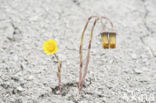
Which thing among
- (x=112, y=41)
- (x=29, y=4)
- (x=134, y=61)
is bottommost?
(x=134, y=61)

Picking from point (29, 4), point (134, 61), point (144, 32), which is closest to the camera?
point (134, 61)

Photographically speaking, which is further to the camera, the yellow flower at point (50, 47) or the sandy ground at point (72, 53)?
the sandy ground at point (72, 53)

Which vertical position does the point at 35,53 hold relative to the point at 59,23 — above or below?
below

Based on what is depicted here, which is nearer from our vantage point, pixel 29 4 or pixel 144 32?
pixel 144 32

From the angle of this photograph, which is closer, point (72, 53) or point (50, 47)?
point (50, 47)

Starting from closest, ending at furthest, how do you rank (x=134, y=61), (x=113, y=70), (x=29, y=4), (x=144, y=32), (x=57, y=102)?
(x=57, y=102), (x=113, y=70), (x=134, y=61), (x=144, y=32), (x=29, y=4)

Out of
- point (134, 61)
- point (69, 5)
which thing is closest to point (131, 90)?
point (134, 61)

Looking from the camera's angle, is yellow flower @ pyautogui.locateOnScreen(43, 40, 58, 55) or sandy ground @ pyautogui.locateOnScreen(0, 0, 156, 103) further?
sandy ground @ pyautogui.locateOnScreen(0, 0, 156, 103)

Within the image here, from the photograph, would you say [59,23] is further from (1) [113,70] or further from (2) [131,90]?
(2) [131,90]
